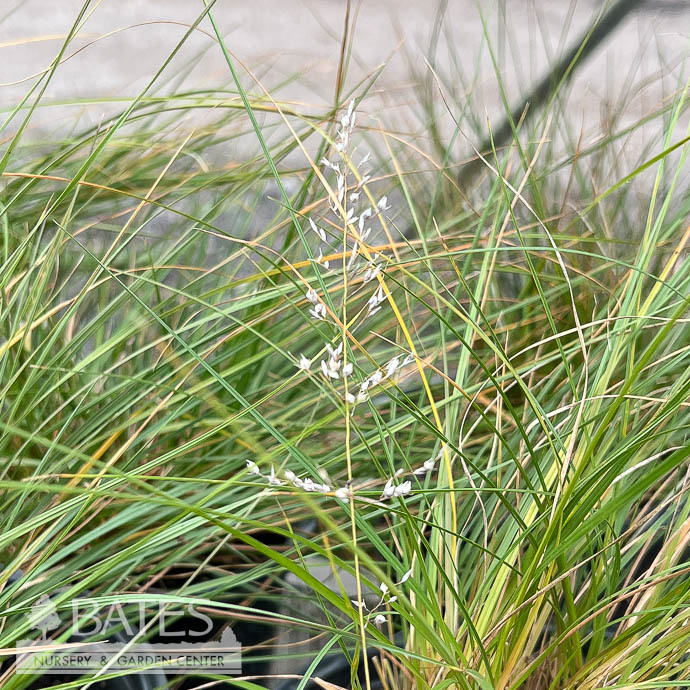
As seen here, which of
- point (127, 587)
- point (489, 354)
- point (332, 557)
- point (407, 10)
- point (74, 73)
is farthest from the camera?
point (407, 10)

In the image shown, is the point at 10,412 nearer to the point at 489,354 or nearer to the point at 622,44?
the point at 489,354

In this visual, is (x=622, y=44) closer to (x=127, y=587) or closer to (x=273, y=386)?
(x=273, y=386)

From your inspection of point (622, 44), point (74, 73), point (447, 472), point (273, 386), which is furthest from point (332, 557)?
point (622, 44)

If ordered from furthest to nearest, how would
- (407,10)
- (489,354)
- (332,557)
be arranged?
1. (407,10)
2. (489,354)
3. (332,557)

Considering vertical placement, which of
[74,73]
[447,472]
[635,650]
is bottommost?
[635,650]

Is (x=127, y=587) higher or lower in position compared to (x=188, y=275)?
lower

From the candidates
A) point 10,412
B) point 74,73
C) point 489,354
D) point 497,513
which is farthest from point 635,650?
point 74,73

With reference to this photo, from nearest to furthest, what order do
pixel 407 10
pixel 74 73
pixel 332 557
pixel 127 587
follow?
pixel 332 557
pixel 127 587
pixel 74 73
pixel 407 10

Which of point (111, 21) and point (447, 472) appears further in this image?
point (111, 21)

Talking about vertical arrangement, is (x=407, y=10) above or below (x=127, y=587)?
above
